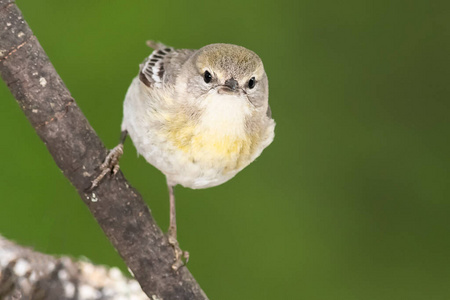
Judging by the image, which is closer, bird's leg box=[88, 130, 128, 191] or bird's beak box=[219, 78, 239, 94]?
bird's beak box=[219, 78, 239, 94]

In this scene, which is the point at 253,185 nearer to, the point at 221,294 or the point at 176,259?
the point at 221,294

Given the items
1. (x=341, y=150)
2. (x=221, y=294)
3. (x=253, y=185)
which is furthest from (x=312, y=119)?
(x=221, y=294)

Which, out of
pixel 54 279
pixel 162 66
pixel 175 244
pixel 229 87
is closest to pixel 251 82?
pixel 229 87

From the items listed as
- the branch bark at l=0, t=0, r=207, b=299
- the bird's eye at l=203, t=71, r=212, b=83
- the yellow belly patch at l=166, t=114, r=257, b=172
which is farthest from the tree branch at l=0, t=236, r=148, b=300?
the bird's eye at l=203, t=71, r=212, b=83

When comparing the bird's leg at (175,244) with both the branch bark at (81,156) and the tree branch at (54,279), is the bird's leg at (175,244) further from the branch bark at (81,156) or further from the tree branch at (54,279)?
the tree branch at (54,279)

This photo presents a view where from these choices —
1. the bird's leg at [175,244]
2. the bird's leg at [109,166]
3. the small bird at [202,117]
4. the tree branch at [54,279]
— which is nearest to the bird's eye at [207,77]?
the small bird at [202,117]

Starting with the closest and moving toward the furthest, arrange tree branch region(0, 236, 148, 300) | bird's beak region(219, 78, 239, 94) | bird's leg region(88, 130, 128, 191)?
bird's beak region(219, 78, 239, 94) → bird's leg region(88, 130, 128, 191) → tree branch region(0, 236, 148, 300)

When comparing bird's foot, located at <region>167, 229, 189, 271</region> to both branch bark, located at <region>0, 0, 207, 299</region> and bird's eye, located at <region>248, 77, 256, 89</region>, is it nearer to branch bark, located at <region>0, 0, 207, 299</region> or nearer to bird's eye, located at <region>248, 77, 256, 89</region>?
branch bark, located at <region>0, 0, 207, 299</region>

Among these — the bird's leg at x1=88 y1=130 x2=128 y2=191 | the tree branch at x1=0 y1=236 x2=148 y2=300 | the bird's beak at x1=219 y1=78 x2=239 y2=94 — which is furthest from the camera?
the tree branch at x1=0 y1=236 x2=148 y2=300
